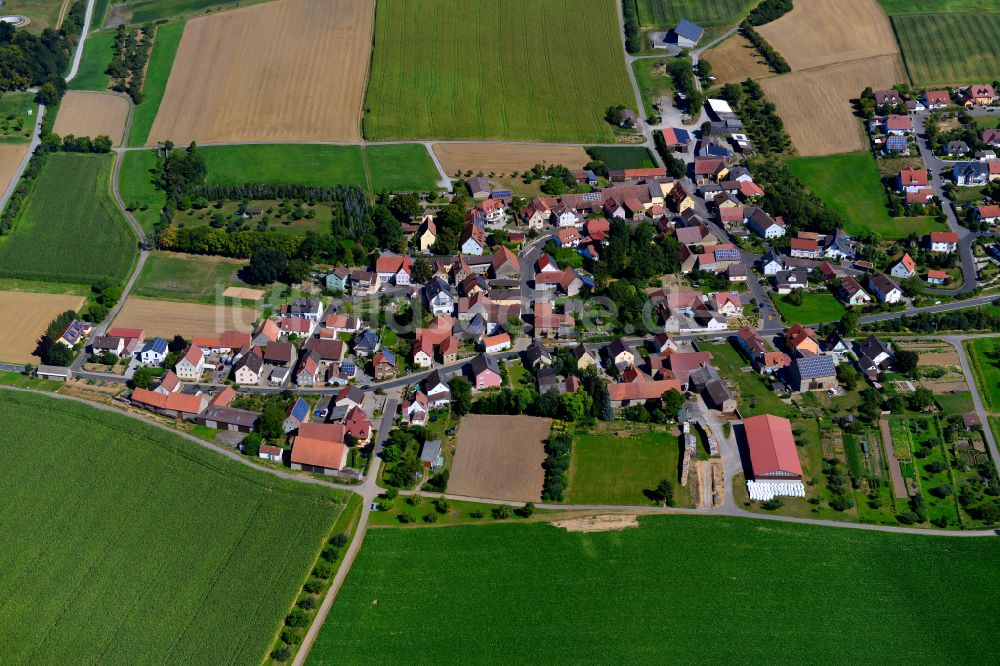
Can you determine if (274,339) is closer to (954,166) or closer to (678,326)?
(678,326)

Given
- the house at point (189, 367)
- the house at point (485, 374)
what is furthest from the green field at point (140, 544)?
the house at point (485, 374)

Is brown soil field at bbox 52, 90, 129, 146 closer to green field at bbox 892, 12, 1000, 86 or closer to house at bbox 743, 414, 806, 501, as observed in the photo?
house at bbox 743, 414, 806, 501

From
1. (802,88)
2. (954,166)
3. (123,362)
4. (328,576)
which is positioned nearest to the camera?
(328,576)

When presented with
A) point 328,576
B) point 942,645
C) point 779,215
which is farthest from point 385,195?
point 942,645

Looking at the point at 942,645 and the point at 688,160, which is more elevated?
the point at 688,160

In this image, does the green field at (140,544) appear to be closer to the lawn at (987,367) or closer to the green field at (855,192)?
the lawn at (987,367)

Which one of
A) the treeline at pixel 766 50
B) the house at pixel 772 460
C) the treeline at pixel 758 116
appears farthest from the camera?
the treeline at pixel 766 50

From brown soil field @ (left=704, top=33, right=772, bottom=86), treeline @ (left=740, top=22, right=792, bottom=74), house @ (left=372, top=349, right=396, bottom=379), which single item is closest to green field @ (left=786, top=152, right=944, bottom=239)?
brown soil field @ (left=704, top=33, right=772, bottom=86)
